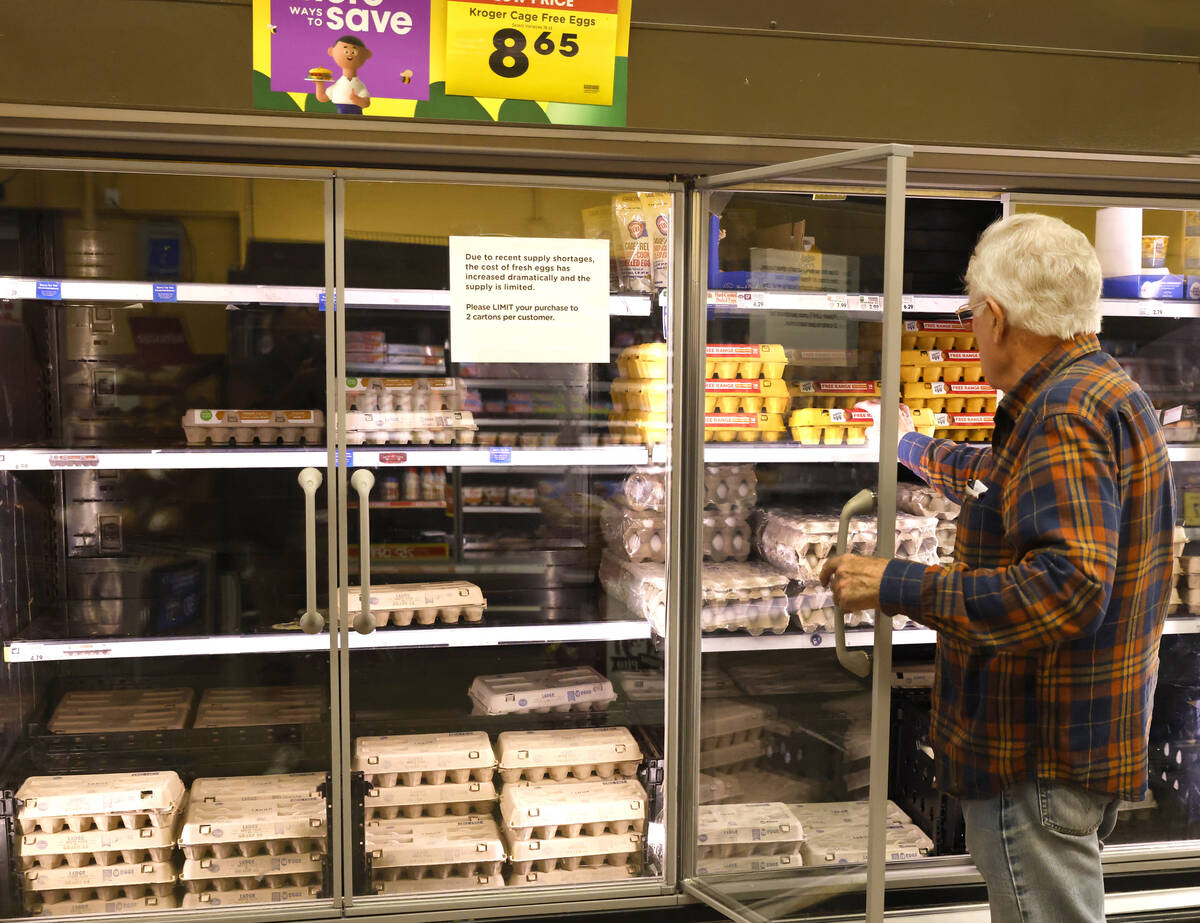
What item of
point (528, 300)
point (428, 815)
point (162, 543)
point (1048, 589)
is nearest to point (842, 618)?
point (1048, 589)

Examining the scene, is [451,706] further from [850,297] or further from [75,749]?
[850,297]

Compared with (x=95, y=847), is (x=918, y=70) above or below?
above

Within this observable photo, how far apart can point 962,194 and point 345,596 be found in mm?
1940

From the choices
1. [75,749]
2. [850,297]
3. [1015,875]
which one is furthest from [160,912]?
[850,297]

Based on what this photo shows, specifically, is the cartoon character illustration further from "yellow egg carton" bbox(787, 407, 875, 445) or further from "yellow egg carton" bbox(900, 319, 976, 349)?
"yellow egg carton" bbox(900, 319, 976, 349)

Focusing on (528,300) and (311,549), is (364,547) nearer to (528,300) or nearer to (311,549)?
(311,549)

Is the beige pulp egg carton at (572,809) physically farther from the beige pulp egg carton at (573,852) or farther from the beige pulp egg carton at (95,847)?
the beige pulp egg carton at (95,847)

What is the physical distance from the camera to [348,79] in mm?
2375

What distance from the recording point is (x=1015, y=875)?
189 cm

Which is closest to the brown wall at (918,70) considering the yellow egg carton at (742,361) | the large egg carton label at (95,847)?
the yellow egg carton at (742,361)

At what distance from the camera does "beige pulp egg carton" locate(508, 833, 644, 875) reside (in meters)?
2.71

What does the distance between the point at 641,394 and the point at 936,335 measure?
98cm

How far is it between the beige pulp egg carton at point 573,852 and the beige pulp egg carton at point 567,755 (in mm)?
173

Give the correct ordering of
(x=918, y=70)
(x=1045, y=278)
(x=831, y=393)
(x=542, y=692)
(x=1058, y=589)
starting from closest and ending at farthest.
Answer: (x=1058, y=589) → (x=1045, y=278) → (x=831, y=393) → (x=918, y=70) → (x=542, y=692)
